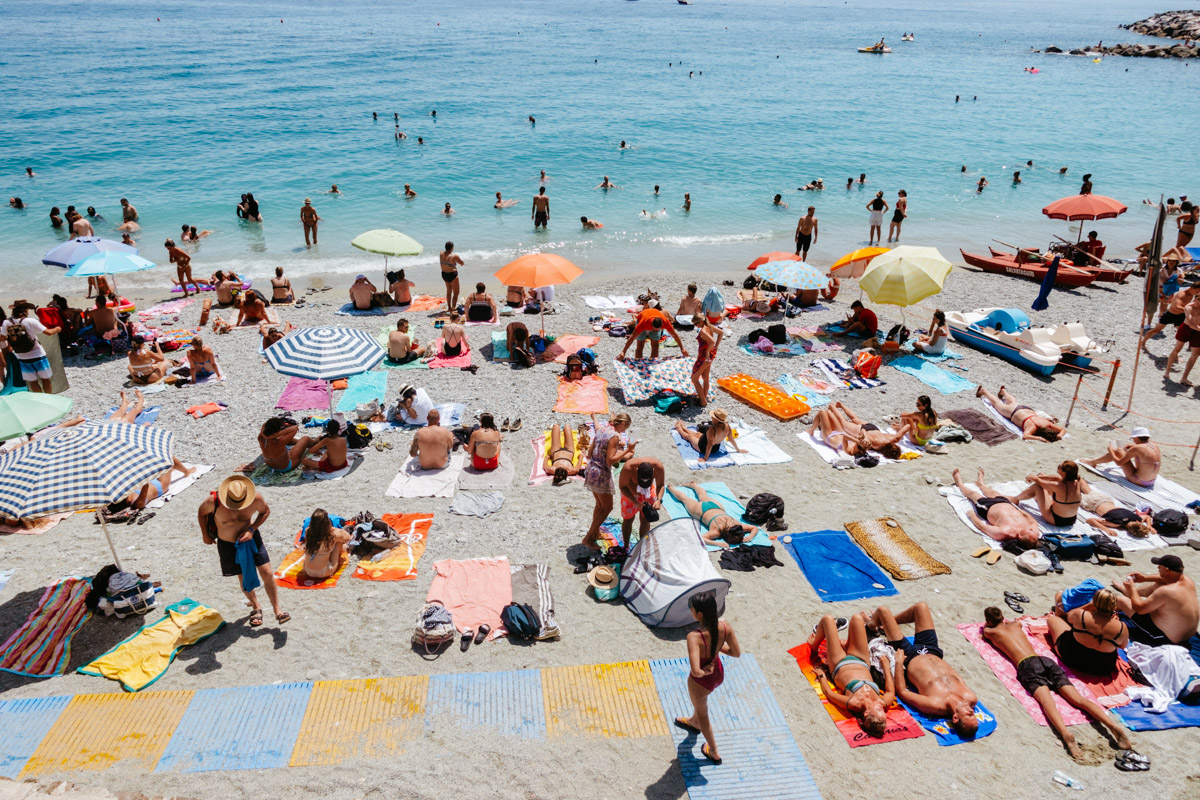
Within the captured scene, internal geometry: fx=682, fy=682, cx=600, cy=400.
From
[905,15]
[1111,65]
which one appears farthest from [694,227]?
[905,15]

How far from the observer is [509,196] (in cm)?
2931

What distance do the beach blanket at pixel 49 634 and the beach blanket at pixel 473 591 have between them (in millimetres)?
3409

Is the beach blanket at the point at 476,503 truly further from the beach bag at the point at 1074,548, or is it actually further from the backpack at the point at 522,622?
the beach bag at the point at 1074,548

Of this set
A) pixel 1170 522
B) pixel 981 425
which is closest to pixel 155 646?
pixel 1170 522

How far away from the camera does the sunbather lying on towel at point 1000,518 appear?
847 centimetres

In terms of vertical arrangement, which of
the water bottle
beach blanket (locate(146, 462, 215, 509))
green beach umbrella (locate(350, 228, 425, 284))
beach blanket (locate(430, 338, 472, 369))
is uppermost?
green beach umbrella (locate(350, 228, 425, 284))

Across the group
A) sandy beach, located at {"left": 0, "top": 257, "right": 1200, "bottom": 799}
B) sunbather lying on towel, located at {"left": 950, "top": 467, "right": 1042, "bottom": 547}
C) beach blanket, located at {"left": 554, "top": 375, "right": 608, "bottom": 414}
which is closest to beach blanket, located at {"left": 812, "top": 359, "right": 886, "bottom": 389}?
sandy beach, located at {"left": 0, "top": 257, "right": 1200, "bottom": 799}

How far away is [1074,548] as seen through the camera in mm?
8320

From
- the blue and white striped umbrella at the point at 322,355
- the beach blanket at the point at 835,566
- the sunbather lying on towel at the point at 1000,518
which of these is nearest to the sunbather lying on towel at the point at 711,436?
the beach blanket at the point at 835,566

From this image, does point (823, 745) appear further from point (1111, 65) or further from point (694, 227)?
point (1111, 65)

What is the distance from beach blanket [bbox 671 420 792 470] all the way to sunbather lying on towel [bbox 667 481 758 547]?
3.83 ft

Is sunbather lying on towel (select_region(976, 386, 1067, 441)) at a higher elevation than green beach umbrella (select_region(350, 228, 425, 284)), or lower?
lower

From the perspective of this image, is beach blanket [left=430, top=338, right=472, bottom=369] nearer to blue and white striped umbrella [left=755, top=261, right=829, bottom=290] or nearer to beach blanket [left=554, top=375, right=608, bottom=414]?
beach blanket [left=554, top=375, right=608, bottom=414]

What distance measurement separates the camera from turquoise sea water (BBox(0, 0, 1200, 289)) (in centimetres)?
2539
